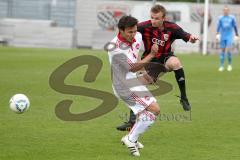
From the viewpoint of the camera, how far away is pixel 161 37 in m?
12.7

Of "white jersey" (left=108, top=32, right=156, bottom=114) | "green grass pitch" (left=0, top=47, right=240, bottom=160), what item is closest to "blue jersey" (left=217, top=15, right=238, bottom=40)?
"green grass pitch" (left=0, top=47, right=240, bottom=160)

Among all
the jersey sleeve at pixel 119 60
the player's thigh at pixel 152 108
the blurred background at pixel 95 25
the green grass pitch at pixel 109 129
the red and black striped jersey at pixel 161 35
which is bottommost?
the blurred background at pixel 95 25

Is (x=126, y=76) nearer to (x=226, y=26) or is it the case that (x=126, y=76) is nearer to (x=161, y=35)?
(x=161, y=35)

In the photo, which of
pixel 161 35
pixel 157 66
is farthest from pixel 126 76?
pixel 157 66

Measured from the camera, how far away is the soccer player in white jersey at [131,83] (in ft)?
31.8

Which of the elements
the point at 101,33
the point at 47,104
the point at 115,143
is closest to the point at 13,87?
the point at 47,104

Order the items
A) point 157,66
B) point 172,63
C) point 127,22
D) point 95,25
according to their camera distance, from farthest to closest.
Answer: point 95,25
point 172,63
point 157,66
point 127,22

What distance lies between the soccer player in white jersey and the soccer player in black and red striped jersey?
6.04ft

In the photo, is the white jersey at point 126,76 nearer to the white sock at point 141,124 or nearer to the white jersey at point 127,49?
the white jersey at point 127,49

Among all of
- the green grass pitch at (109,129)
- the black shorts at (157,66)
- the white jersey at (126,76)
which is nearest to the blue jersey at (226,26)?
the green grass pitch at (109,129)

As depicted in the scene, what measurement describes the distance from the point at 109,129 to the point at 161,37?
2008 millimetres

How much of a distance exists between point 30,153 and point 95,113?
4405mm

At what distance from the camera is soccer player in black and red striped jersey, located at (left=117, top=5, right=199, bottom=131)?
11844 mm

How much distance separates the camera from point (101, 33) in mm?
39625
